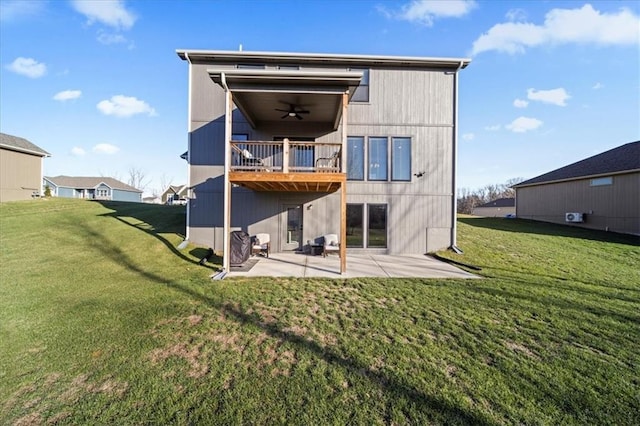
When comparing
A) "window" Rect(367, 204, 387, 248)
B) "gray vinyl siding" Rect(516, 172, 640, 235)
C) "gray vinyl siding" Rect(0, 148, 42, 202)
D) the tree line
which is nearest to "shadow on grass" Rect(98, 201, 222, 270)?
"window" Rect(367, 204, 387, 248)

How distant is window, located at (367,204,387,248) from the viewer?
34.1ft

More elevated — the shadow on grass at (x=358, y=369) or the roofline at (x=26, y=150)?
the roofline at (x=26, y=150)

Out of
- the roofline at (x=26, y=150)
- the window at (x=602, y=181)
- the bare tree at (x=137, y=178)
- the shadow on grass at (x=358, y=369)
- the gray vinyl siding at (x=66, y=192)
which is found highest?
the bare tree at (x=137, y=178)

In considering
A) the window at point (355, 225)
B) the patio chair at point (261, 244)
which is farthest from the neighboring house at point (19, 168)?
the window at point (355, 225)

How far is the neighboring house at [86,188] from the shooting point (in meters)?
37.3

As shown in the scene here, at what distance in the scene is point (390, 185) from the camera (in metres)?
10.4

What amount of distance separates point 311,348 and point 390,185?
7949 millimetres

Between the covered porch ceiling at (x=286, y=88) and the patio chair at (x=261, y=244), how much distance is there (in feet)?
14.6

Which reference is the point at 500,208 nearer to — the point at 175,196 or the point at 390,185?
the point at 390,185

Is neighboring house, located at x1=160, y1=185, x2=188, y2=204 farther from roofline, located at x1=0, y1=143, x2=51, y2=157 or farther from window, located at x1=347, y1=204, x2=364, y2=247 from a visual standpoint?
window, located at x1=347, y1=204, x2=364, y2=247

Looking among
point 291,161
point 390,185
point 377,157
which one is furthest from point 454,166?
point 291,161

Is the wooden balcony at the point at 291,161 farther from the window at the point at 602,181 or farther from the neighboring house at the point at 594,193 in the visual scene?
the window at the point at 602,181

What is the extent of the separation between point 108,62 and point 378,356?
Answer: 18820 mm

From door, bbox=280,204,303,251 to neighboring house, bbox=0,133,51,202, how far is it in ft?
67.7
